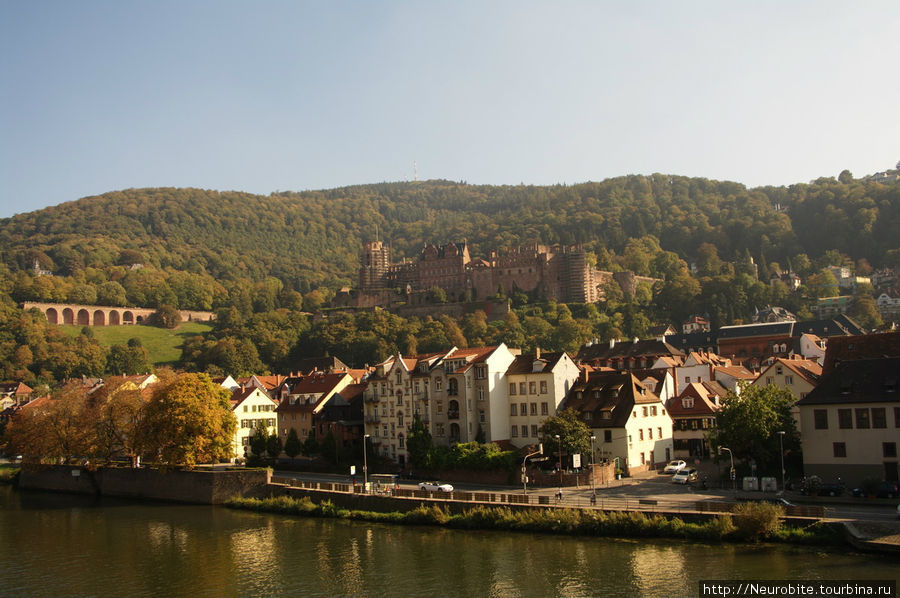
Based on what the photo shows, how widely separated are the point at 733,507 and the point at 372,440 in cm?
3354

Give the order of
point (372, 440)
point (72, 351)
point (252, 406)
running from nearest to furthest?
point (372, 440)
point (252, 406)
point (72, 351)

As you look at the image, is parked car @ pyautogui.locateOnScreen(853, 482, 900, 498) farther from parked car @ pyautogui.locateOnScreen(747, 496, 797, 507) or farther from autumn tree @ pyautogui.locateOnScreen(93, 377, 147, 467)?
autumn tree @ pyautogui.locateOnScreen(93, 377, 147, 467)

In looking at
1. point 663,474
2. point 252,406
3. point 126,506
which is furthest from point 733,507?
point 252,406

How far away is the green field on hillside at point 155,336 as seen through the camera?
15050 centimetres

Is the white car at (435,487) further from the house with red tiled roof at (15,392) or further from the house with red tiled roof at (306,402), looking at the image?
the house with red tiled roof at (15,392)

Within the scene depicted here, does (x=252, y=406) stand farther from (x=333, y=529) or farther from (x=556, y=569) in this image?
(x=556, y=569)

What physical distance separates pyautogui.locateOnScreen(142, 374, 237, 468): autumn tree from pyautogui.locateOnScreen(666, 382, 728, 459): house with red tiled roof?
106 ft

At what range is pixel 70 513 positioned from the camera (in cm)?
5578

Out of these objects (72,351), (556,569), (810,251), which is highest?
(810,251)

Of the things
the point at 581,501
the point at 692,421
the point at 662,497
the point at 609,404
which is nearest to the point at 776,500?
the point at 662,497

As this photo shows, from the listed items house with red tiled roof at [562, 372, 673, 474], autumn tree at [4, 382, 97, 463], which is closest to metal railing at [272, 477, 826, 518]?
house with red tiled roof at [562, 372, 673, 474]

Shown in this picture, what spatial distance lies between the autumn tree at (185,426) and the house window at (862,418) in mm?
40661

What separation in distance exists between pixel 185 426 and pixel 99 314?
13428 centimetres

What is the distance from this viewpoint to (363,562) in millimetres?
37375
